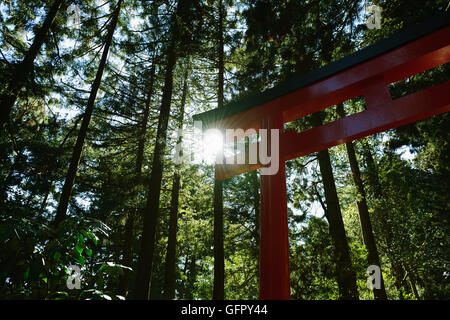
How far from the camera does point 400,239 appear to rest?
10.7m

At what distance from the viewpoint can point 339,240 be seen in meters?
5.91

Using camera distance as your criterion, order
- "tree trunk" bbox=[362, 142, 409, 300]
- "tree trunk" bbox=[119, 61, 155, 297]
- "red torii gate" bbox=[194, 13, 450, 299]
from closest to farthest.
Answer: "red torii gate" bbox=[194, 13, 450, 299] → "tree trunk" bbox=[119, 61, 155, 297] → "tree trunk" bbox=[362, 142, 409, 300]

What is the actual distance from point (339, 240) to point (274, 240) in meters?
4.23

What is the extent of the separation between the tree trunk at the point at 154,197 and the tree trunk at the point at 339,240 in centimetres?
431

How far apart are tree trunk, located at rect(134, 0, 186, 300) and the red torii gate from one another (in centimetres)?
378

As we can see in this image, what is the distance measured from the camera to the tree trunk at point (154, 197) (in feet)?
18.5

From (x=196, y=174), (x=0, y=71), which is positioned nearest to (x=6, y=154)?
(x=0, y=71)

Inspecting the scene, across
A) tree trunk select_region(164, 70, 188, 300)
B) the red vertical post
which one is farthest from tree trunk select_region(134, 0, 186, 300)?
the red vertical post

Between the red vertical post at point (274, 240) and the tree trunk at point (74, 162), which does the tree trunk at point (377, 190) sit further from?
the tree trunk at point (74, 162)

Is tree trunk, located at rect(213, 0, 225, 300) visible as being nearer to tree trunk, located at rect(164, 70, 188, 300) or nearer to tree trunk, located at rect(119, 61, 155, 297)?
tree trunk, located at rect(164, 70, 188, 300)

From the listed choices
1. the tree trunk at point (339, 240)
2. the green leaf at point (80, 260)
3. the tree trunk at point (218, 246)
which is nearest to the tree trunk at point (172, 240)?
the tree trunk at point (218, 246)

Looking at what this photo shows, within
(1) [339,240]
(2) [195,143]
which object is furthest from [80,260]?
(2) [195,143]

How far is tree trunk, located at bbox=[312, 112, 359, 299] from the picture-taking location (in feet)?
17.9

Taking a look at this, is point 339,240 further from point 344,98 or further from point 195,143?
point 195,143
